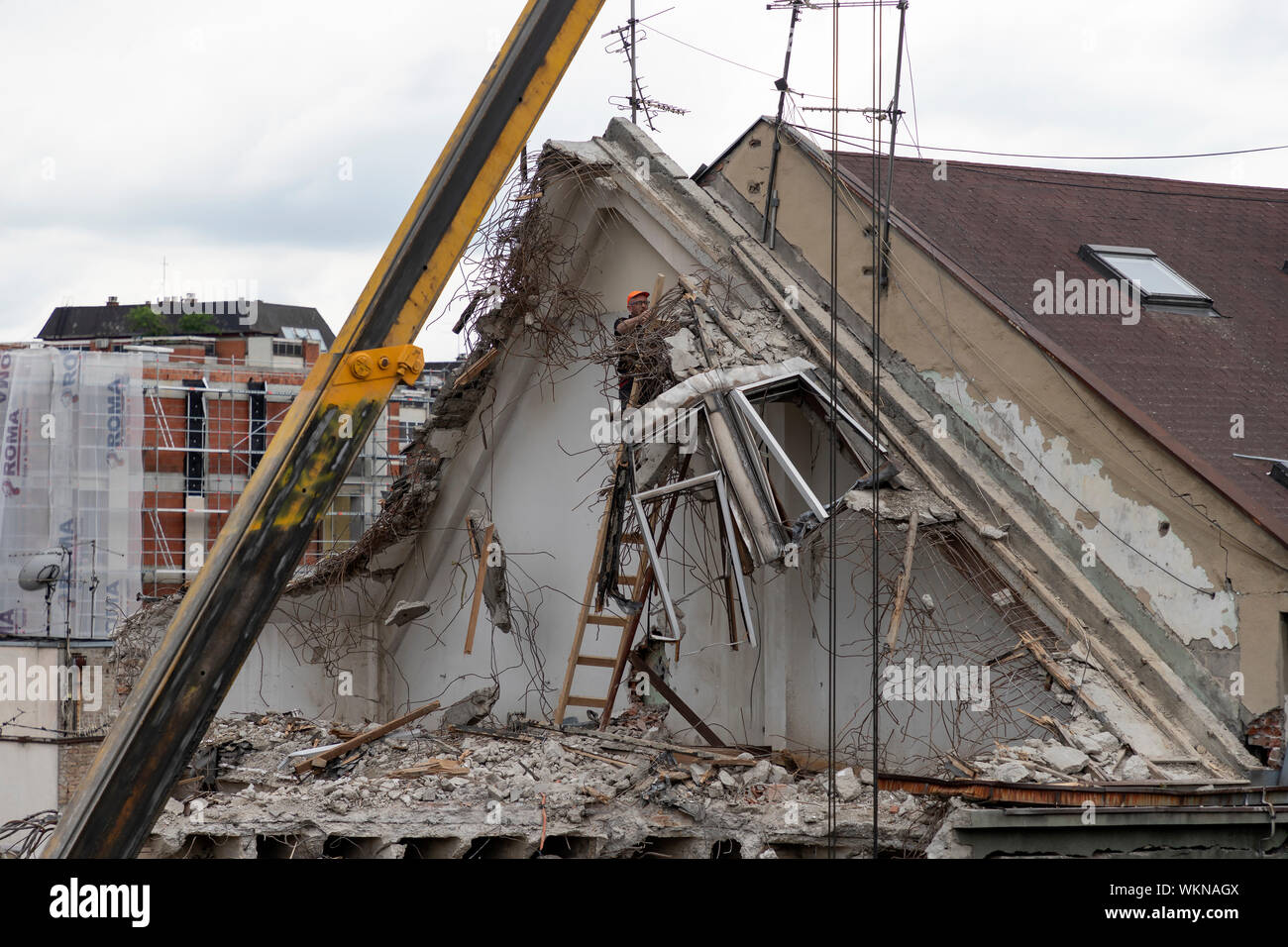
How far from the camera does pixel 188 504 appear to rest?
134 ft

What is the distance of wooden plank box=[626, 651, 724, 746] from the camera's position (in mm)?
10789

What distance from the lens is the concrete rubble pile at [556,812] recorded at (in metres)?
8.82

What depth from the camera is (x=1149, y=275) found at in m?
13.0

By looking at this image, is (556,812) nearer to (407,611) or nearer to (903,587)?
(903,587)

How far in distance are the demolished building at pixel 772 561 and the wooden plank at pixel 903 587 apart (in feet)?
0.10

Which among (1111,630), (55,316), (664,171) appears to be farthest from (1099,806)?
(55,316)

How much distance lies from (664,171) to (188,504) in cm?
3153

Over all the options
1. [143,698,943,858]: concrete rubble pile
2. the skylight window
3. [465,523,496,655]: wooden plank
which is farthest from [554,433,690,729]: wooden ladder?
the skylight window

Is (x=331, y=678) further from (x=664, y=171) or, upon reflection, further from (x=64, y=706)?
(x=64, y=706)

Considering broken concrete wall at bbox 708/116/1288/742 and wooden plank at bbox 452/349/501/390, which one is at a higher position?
wooden plank at bbox 452/349/501/390

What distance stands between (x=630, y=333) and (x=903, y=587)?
3.14 meters

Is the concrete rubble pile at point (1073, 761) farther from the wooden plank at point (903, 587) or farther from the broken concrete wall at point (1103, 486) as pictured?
the wooden plank at point (903, 587)

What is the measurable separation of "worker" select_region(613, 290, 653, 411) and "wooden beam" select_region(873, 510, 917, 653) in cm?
254

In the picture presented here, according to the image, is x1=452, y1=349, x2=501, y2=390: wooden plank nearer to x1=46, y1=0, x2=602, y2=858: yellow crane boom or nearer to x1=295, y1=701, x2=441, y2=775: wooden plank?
x1=295, y1=701, x2=441, y2=775: wooden plank
